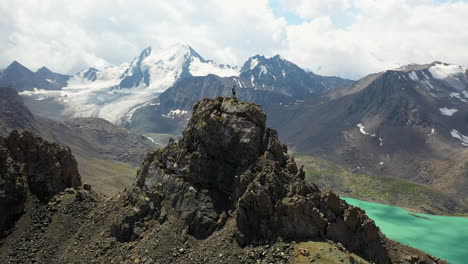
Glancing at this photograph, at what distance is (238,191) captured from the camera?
5956 cm

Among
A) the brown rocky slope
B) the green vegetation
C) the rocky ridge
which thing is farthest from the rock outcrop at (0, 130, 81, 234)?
the green vegetation

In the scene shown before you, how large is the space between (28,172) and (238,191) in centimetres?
4922

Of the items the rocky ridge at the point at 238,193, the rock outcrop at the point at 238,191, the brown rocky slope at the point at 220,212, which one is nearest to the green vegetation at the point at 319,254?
the brown rocky slope at the point at 220,212

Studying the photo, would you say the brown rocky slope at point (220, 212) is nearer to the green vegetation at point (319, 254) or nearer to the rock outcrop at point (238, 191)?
the rock outcrop at point (238, 191)

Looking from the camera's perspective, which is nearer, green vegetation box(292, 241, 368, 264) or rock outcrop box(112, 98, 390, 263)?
green vegetation box(292, 241, 368, 264)

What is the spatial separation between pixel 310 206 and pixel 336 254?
8.11m

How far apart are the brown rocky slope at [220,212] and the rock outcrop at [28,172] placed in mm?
6841

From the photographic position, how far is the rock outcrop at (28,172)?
2842 inches

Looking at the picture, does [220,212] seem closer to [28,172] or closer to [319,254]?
[319,254]

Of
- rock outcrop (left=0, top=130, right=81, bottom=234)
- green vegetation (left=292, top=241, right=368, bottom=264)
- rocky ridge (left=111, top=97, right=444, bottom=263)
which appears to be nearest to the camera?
green vegetation (left=292, top=241, right=368, bottom=264)

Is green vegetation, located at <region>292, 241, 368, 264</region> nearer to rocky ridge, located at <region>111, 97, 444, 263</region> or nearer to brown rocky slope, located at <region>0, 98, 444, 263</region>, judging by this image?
brown rocky slope, located at <region>0, 98, 444, 263</region>

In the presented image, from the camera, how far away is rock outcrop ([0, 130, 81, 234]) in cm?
7219

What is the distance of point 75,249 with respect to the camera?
64500mm

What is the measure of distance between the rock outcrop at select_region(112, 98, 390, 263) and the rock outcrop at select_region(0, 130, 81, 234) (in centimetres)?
2191
